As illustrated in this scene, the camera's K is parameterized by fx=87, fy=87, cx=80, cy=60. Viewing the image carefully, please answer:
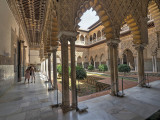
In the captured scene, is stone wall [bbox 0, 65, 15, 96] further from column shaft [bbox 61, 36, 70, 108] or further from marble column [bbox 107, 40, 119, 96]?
marble column [bbox 107, 40, 119, 96]

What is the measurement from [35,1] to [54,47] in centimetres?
306

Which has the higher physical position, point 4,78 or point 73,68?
point 73,68

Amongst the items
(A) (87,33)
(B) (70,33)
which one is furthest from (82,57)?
(B) (70,33)

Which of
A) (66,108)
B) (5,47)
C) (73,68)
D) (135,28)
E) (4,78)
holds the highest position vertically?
(135,28)

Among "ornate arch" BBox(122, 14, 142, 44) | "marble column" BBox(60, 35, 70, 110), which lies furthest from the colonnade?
"ornate arch" BBox(122, 14, 142, 44)

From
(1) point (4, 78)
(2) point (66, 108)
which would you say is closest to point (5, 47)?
(1) point (4, 78)

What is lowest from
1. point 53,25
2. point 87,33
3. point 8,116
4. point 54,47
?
point 8,116

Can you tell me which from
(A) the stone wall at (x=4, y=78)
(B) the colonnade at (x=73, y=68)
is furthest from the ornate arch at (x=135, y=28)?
(A) the stone wall at (x=4, y=78)

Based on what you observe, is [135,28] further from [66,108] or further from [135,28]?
[66,108]

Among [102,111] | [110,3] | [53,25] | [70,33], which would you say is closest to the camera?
[102,111]

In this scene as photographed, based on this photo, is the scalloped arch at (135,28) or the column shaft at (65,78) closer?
the column shaft at (65,78)

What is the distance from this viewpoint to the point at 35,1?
5363 mm

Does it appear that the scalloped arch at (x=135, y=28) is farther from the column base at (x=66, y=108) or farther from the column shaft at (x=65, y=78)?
the column base at (x=66, y=108)

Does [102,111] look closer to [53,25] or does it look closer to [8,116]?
[8,116]
